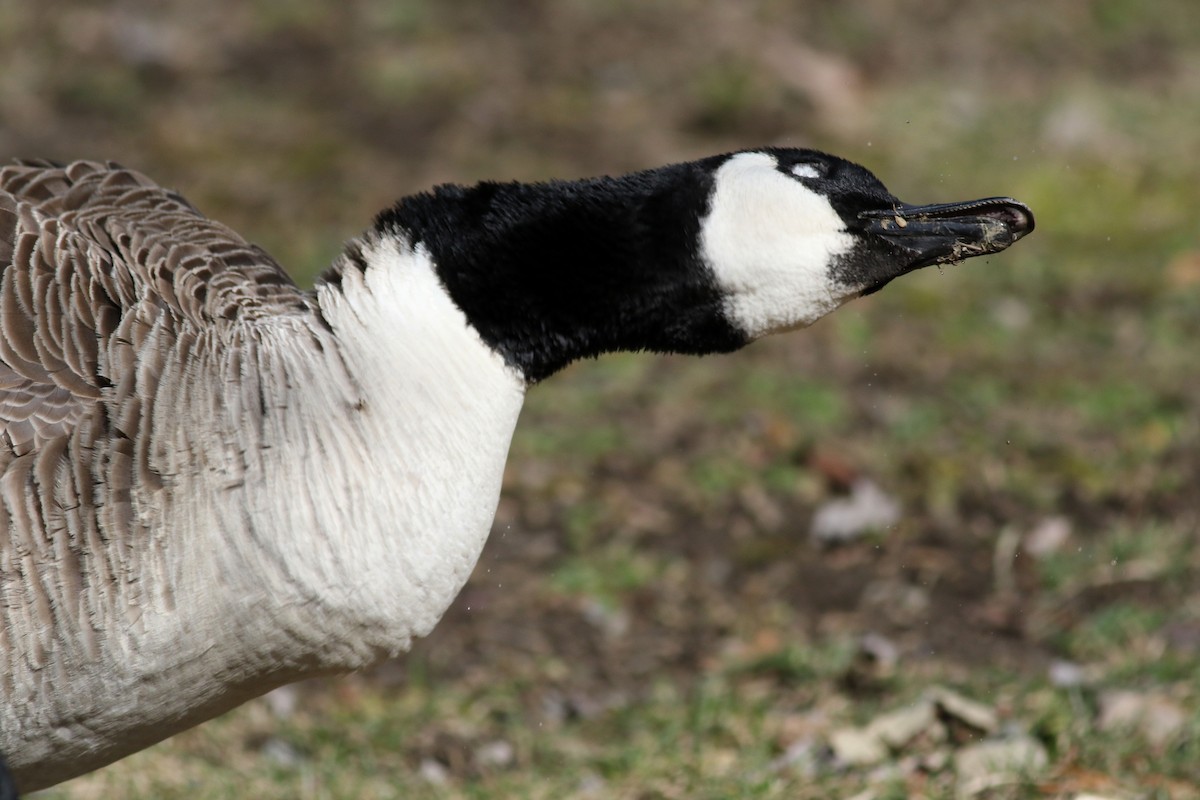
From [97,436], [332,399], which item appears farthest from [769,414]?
[97,436]

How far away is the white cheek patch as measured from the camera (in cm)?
282

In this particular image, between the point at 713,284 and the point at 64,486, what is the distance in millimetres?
1339

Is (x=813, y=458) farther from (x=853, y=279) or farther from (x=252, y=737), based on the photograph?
(x=853, y=279)

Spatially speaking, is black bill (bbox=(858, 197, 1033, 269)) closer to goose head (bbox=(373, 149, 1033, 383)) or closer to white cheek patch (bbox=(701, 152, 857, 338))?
goose head (bbox=(373, 149, 1033, 383))

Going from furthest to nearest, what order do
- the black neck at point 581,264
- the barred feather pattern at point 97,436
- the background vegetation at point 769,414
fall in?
the background vegetation at point 769,414
the black neck at point 581,264
the barred feather pattern at point 97,436

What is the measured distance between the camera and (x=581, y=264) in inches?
116

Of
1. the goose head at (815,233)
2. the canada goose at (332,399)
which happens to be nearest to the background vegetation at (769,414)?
the canada goose at (332,399)

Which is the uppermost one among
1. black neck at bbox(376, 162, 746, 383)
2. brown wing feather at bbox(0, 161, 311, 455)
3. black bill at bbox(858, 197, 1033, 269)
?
brown wing feather at bbox(0, 161, 311, 455)

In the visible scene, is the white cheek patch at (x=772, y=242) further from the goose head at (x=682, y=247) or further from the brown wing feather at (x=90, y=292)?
the brown wing feather at (x=90, y=292)

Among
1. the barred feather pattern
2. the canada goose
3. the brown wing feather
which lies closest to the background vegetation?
the canada goose

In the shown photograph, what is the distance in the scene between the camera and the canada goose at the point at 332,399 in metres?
2.82

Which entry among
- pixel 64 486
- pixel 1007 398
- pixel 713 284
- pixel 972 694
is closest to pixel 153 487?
pixel 64 486

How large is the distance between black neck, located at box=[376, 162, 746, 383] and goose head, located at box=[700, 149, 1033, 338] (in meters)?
0.06

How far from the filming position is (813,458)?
19.9 ft
